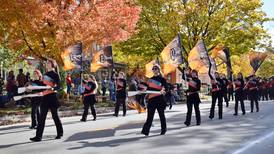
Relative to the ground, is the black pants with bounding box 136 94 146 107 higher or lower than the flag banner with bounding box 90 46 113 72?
lower

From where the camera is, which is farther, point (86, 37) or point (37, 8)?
point (86, 37)

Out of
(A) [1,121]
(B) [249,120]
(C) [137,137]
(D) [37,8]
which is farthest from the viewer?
(D) [37,8]

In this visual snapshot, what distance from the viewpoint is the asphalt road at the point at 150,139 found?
998cm

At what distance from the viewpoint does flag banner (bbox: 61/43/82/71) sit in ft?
70.8

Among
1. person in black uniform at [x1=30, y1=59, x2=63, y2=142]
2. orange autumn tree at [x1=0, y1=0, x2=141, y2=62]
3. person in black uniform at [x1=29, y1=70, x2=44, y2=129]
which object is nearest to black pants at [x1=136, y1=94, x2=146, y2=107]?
orange autumn tree at [x1=0, y1=0, x2=141, y2=62]

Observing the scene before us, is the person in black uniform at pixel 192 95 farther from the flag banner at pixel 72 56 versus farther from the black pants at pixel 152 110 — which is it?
the flag banner at pixel 72 56

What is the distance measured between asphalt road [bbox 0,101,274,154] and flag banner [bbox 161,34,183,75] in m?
1.85

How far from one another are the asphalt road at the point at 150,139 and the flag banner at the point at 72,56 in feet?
20.8

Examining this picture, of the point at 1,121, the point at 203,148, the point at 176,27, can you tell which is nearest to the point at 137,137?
the point at 203,148

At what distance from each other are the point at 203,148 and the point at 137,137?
2.35m

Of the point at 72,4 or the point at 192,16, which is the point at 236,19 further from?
the point at 72,4

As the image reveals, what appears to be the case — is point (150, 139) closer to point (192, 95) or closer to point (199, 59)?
point (192, 95)

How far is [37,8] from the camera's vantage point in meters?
20.6

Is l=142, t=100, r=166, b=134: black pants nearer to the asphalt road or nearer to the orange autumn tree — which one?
the asphalt road
